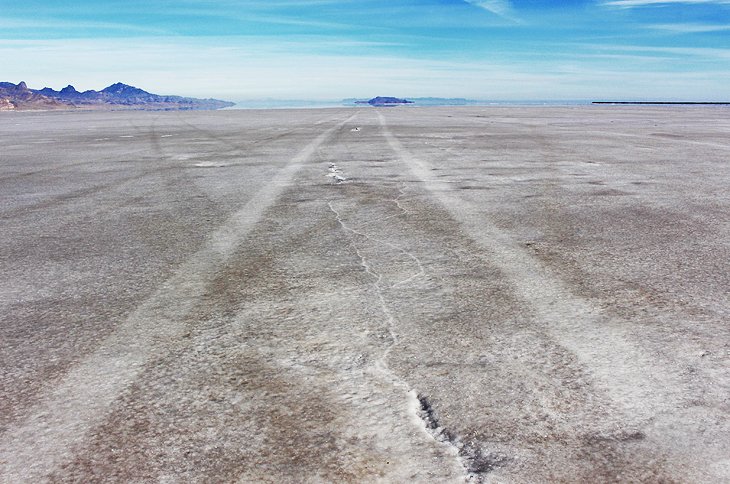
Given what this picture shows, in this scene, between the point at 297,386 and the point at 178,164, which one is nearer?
the point at 297,386

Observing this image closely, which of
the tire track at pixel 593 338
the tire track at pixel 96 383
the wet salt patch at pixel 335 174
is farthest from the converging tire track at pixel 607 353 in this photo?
the wet salt patch at pixel 335 174

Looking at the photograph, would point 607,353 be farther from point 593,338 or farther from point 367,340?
point 367,340

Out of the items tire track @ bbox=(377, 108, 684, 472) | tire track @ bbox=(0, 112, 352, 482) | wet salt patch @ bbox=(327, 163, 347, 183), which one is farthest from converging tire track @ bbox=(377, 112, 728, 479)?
wet salt patch @ bbox=(327, 163, 347, 183)

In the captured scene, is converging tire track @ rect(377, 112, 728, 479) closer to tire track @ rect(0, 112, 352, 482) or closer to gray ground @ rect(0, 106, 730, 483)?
gray ground @ rect(0, 106, 730, 483)

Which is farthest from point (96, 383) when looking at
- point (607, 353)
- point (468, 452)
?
point (607, 353)

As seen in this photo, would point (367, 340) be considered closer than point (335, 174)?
Yes

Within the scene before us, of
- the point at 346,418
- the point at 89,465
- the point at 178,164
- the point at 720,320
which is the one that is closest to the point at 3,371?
the point at 89,465

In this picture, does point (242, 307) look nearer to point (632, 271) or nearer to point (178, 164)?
point (632, 271)
